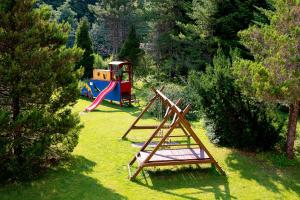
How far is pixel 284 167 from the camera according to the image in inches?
440

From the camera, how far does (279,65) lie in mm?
9953

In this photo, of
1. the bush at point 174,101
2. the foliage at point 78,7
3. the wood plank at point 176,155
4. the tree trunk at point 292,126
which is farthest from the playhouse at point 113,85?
the foliage at point 78,7

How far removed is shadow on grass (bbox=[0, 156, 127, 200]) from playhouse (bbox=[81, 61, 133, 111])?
9.87m

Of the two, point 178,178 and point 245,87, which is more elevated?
point 245,87

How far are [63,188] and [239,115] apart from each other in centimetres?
671

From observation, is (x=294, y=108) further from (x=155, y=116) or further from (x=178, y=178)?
(x=155, y=116)

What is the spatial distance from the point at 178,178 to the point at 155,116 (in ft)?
27.6

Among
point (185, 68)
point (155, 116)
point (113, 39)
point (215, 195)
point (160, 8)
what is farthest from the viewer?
point (113, 39)

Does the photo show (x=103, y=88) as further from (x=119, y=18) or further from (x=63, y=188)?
(x=119, y=18)

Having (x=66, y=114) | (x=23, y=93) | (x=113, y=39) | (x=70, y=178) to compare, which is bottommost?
(x=70, y=178)

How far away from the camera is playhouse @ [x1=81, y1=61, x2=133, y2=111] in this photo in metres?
21.3

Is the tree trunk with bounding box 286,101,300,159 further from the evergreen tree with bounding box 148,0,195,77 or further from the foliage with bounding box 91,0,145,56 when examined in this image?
the foliage with bounding box 91,0,145,56

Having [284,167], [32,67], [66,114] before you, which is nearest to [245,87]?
[284,167]

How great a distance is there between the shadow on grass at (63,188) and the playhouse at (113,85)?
32.4ft
